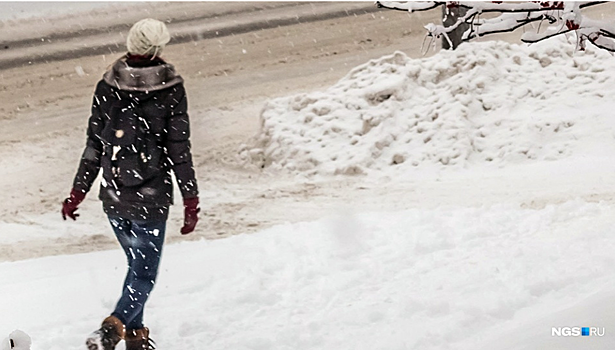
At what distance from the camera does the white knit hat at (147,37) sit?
10.6 feet

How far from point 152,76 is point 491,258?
82.0 inches

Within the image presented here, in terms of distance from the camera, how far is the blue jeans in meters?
3.38

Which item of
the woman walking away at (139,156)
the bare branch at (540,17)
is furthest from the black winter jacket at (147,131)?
the bare branch at (540,17)

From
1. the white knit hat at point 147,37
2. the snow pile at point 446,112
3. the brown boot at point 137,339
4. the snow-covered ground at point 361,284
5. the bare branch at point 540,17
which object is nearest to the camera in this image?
the bare branch at point 540,17

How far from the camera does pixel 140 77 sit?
3270mm

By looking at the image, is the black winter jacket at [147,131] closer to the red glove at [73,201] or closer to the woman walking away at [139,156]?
the woman walking away at [139,156]

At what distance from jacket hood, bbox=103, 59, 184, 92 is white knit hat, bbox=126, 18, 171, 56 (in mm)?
67

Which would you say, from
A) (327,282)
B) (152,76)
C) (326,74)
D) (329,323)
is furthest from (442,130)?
(152,76)

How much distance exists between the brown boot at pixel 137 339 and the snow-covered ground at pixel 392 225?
9.8 inches

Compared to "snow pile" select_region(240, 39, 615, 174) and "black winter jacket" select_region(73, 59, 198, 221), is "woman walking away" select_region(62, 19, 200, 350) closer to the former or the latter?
"black winter jacket" select_region(73, 59, 198, 221)

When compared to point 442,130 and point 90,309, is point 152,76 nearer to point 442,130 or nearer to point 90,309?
point 90,309

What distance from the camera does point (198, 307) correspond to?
4082mm

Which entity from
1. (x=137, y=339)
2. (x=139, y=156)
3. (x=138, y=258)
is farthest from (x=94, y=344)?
(x=139, y=156)

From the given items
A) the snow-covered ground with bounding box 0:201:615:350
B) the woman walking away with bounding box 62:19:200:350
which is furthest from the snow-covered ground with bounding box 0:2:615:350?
the woman walking away with bounding box 62:19:200:350
